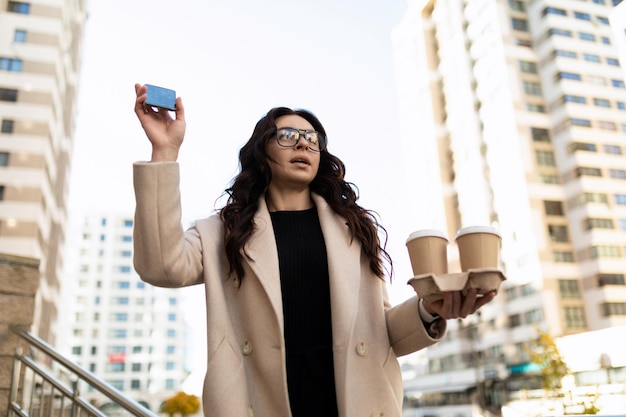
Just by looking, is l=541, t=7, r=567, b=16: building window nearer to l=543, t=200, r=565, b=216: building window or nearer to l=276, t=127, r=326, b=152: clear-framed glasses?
l=543, t=200, r=565, b=216: building window

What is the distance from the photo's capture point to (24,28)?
2716 cm

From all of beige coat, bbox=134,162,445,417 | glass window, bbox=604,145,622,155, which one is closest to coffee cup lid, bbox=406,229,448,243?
beige coat, bbox=134,162,445,417

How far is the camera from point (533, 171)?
3372 centimetres

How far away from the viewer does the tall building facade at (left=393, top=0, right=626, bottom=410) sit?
31578 millimetres

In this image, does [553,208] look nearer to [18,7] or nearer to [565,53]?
[565,53]

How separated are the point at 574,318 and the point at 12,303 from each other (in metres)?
32.1

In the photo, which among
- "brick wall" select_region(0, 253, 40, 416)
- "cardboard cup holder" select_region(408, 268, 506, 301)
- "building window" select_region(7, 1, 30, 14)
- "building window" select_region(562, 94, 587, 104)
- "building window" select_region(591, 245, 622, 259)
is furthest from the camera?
"building window" select_region(562, 94, 587, 104)

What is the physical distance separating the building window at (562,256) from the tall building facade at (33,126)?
88.6ft

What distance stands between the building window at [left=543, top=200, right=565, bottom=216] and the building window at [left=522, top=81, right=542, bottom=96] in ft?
24.1

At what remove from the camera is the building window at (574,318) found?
30.8 metres

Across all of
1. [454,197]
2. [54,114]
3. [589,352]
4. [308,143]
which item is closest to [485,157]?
[454,197]

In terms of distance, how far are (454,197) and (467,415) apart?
15119 mm

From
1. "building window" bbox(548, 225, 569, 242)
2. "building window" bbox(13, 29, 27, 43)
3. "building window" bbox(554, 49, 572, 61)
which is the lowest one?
"building window" bbox(548, 225, 569, 242)

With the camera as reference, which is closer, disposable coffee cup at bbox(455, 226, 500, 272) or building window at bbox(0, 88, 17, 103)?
disposable coffee cup at bbox(455, 226, 500, 272)
